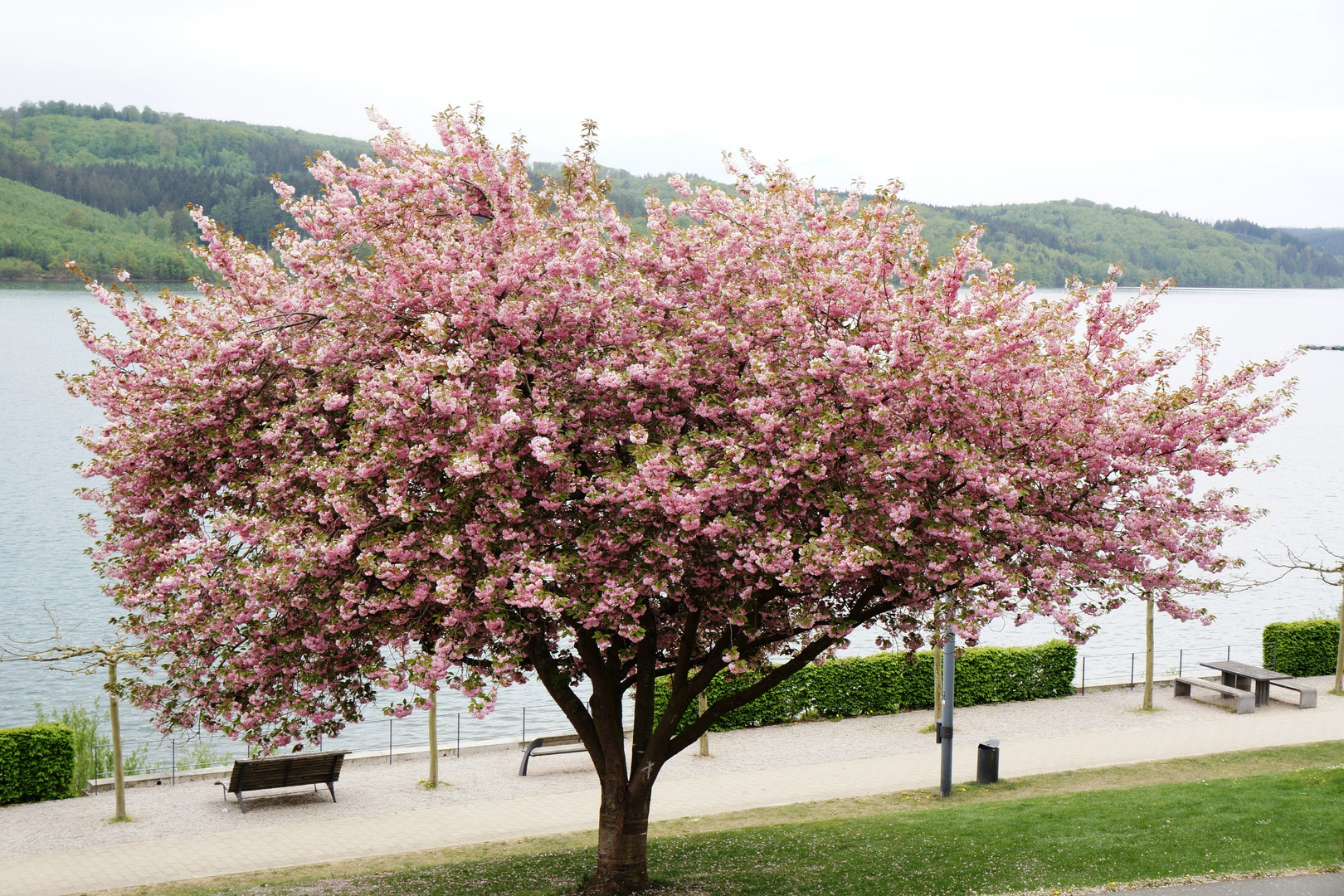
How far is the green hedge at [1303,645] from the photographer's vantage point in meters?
24.2

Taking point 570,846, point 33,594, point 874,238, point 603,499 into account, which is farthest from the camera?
point 33,594

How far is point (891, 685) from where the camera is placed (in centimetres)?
2155

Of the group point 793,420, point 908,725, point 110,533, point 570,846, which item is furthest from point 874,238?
point 908,725

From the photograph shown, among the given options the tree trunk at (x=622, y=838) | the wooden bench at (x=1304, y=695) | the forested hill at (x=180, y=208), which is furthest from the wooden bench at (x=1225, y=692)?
the forested hill at (x=180, y=208)

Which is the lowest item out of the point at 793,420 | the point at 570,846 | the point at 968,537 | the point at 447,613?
the point at 570,846

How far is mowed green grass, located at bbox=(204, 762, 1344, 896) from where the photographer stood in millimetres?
10586

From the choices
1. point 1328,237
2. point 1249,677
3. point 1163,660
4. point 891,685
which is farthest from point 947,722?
point 1328,237

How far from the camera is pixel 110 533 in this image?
947 centimetres

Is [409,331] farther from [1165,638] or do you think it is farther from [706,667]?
[1165,638]

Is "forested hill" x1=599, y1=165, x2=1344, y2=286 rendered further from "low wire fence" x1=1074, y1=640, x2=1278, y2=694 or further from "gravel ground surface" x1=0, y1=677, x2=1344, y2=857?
"gravel ground surface" x1=0, y1=677, x2=1344, y2=857

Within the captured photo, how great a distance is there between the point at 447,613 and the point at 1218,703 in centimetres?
1894

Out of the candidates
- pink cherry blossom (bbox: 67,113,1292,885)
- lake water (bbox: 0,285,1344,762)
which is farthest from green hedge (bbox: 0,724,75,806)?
pink cherry blossom (bbox: 67,113,1292,885)

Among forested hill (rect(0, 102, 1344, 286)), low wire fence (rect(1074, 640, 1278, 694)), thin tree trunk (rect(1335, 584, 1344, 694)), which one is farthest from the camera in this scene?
forested hill (rect(0, 102, 1344, 286))

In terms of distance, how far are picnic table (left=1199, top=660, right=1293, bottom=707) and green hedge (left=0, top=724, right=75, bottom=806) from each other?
840 inches
